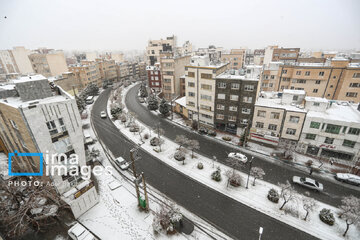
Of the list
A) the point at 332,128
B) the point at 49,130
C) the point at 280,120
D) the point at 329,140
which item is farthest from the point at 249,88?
the point at 49,130

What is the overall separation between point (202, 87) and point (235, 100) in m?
9.31

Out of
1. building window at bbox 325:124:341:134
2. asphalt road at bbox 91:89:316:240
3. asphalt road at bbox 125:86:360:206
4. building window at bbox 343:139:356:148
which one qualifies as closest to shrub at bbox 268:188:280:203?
asphalt road at bbox 91:89:316:240

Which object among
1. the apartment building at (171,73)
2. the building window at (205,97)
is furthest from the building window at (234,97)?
the apartment building at (171,73)

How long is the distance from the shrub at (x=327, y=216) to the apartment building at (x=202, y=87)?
2830 cm

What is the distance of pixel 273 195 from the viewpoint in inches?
982

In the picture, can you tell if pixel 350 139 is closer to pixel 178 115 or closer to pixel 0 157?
pixel 178 115

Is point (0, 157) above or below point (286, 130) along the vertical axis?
below

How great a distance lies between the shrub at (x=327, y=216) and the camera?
21438mm

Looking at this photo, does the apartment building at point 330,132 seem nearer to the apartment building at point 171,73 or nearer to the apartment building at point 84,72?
the apartment building at point 171,73

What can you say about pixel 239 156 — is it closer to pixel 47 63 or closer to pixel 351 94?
pixel 351 94

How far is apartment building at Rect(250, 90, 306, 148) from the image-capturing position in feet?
113

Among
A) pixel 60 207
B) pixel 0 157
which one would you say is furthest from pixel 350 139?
pixel 0 157

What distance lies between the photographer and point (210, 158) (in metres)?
35.1

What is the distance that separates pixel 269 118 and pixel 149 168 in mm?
28241
